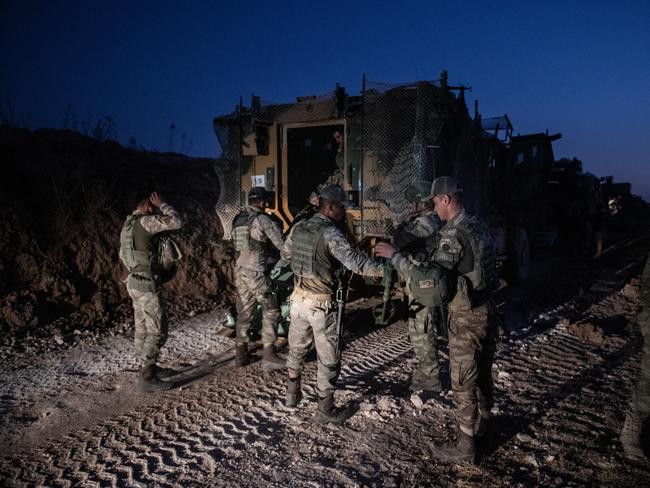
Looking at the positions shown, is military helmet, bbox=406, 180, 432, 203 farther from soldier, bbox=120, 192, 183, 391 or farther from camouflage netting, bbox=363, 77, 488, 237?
soldier, bbox=120, 192, 183, 391

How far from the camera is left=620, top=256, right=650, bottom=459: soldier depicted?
295 cm

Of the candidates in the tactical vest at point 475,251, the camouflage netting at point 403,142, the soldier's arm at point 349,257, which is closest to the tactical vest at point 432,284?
the tactical vest at point 475,251

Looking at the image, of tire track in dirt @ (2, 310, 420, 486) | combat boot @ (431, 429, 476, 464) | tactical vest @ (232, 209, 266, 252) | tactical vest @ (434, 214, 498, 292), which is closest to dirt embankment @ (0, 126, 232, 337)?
tactical vest @ (232, 209, 266, 252)

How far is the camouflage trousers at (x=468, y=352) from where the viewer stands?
288 centimetres

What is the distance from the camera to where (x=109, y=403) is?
12.8 feet

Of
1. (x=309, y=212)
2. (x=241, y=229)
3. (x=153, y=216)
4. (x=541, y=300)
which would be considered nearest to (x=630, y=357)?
(x=541, y=300)

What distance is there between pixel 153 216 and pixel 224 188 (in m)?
3.25

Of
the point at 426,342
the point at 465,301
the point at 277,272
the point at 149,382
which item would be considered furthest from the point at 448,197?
the point at 277,272

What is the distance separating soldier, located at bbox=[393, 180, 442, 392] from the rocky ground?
206mm

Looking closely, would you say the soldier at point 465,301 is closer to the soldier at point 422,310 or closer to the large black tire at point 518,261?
the soldier at point 422,310

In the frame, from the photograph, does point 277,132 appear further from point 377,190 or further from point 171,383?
point 171,383

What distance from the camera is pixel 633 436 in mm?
3006

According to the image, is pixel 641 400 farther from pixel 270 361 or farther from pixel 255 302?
pixel 255 302

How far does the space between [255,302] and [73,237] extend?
162 inches
